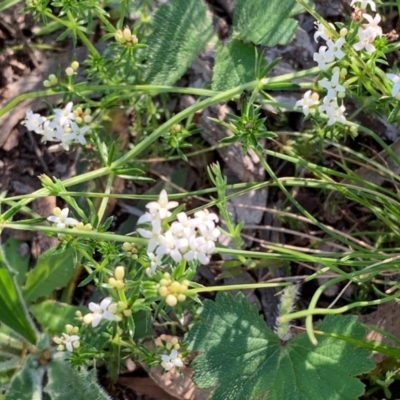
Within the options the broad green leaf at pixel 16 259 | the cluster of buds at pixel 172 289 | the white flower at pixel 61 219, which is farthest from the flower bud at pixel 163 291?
the broad green leaf at pixel 16 259

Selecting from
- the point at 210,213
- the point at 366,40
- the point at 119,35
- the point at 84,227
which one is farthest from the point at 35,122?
the point at 366,40

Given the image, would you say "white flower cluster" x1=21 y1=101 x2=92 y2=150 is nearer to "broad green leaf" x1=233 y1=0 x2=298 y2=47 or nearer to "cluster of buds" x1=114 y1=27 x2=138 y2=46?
"cluster of buds" x1=114 y1=27 x2=138 y2=46

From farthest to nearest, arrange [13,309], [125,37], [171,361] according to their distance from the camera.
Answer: [13,309] < [171,361] < [125,37]

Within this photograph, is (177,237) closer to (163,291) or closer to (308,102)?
(163,291)

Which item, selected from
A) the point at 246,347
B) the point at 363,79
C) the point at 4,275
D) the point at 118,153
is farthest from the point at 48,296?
the point at 363,79

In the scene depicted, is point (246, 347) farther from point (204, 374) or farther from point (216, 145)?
point (216, 145)
